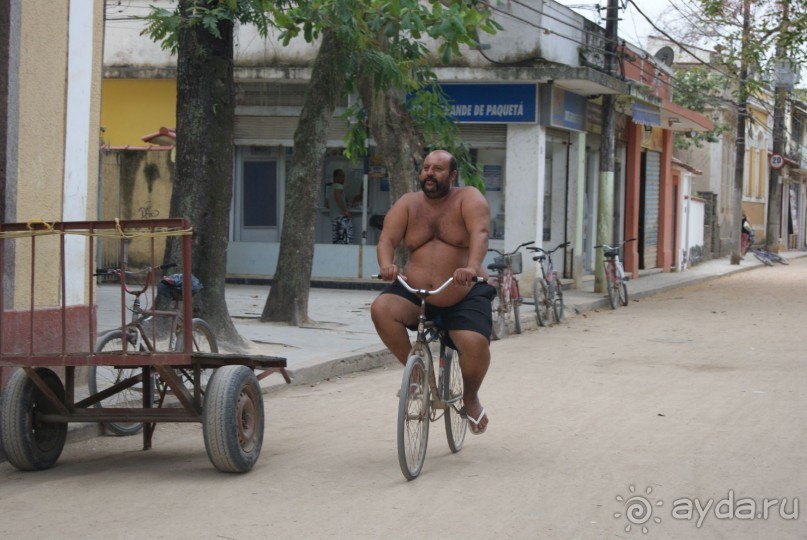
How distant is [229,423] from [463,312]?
148 centimetres

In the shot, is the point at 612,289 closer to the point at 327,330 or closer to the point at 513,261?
the point at 513,261

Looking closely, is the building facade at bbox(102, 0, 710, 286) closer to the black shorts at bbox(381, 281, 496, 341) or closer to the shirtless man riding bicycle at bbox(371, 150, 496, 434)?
the shirtless man riding bicycle at bbox(371, 150, 496, 434)

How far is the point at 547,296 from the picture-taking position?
672 inches

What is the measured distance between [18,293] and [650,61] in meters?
20.3

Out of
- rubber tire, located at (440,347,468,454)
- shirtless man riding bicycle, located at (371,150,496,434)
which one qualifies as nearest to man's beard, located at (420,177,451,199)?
shirtless man riding bicycle, located at (371,150,496,434)

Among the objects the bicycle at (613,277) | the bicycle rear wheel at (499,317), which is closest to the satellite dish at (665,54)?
the bicycle at (613,277)

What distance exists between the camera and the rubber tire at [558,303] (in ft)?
57.0

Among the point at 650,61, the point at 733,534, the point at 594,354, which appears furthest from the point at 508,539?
the point at 650,61

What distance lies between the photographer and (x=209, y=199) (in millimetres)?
11461

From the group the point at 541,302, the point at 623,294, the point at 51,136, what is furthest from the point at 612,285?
the point at 51,136

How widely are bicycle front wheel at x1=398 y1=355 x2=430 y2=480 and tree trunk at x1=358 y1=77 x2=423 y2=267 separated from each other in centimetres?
906

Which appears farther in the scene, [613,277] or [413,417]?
[613,277]

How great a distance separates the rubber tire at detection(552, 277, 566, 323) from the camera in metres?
17.4

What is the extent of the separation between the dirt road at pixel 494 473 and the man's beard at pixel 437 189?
1.58 m
